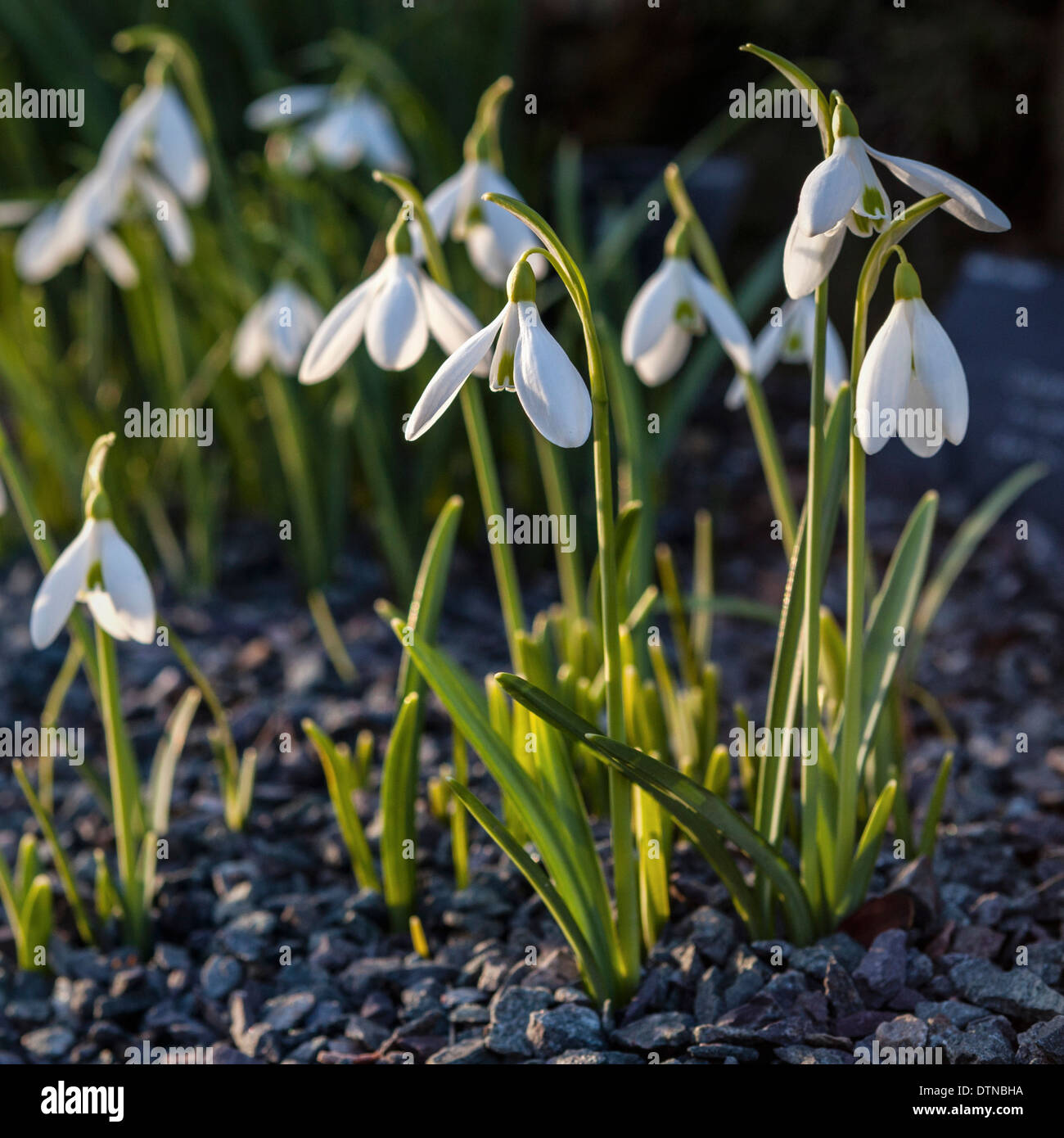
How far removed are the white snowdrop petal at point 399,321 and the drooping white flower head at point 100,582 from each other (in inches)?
10.6

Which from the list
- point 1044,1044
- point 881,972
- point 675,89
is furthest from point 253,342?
point 675,89

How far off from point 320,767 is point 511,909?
479 millimetres

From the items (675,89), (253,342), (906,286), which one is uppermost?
(675,89)

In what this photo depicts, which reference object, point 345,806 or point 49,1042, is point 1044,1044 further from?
point 49,1042

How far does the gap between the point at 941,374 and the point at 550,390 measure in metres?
0.30

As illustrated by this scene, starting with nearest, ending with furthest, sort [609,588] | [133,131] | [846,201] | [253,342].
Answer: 1. [846,201]
2. [609,588]
3. [133,131]
4. [253,342]

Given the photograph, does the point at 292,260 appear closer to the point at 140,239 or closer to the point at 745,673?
the point at 140,239

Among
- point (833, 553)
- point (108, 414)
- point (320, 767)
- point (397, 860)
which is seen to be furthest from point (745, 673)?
point (108, 414)

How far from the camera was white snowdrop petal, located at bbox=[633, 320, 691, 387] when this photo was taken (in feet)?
4.24

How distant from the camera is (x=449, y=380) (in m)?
0.92

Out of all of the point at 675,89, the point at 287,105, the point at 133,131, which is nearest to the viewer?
the point at 133,131

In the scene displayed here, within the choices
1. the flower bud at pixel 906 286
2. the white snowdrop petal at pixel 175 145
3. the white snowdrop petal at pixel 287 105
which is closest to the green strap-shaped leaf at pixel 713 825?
the flower bud at pixel 906 286

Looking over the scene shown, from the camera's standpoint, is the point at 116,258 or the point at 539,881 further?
the point at 116,258
